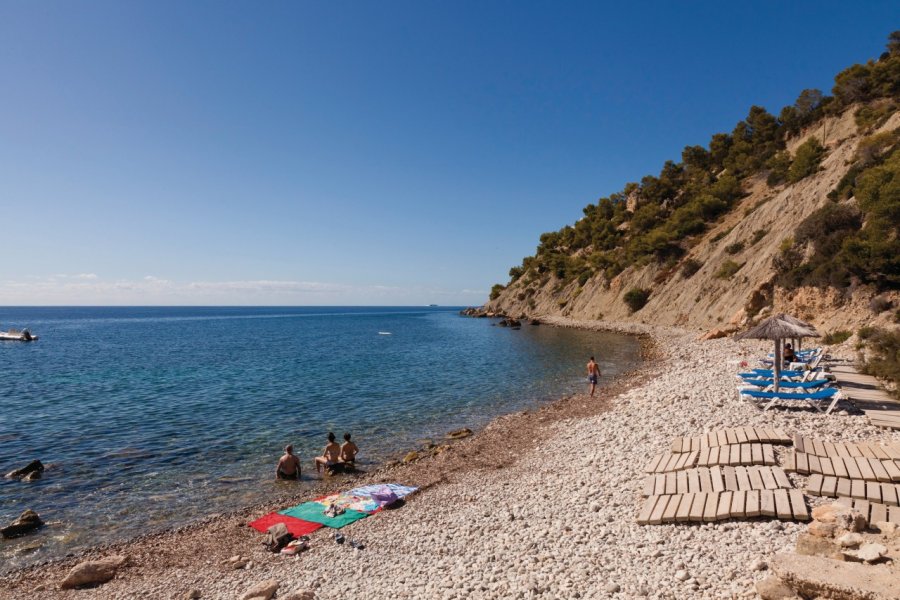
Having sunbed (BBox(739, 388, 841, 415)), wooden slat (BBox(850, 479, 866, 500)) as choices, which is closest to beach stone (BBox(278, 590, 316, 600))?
wooden slat (BBox(850, 479, 866, 500))

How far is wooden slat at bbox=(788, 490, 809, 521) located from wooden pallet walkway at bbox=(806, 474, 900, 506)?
52cm

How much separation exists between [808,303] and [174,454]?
1449 inches

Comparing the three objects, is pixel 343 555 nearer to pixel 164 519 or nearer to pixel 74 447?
pixel 164 519

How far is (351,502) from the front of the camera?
1143 cm

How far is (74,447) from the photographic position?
A: 17469 mm

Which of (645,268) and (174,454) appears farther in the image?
(645,268)

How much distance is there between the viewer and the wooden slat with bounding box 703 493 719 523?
295 inches

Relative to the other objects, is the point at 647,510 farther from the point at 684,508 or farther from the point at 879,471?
the point at 879,471

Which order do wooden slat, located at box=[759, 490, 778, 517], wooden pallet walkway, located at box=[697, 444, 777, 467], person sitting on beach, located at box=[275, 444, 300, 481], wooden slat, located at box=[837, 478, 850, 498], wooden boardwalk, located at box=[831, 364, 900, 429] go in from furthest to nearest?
1. person sitting on beach, located at box=[275, 444, 300, 481]
2. wooden boardwalk, located at box=[831, 364, 900, 429]
3. wooden pallet walkway, located at box=[697, 444, 777, 467]
4. wooden slat, located at box=[837, 478, 850, 498]
5. wooden slat, located at box=[759, 490, 778, 517]

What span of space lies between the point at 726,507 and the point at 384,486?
791 cm

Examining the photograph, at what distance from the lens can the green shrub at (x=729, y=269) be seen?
4709 cm

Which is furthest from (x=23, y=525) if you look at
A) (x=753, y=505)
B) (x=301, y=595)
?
(x=753, y=505)

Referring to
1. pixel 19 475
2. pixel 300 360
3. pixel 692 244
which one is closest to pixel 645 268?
pixel 692 244

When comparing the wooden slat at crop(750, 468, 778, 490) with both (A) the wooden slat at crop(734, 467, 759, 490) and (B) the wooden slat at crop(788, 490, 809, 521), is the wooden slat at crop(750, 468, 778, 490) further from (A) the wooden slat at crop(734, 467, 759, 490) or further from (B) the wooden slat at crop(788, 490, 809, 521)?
(B) the wooden slat at crop(788, 490, 809, 521)
